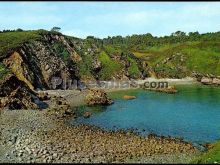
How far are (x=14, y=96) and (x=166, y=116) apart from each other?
132 ft

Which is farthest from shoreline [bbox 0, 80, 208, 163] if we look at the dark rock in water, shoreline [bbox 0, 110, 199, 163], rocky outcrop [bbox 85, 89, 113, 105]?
rocky outcrop [bbox 85, 89, 113, 105]

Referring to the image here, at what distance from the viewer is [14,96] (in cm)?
10331

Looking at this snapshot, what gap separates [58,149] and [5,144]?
8.86m

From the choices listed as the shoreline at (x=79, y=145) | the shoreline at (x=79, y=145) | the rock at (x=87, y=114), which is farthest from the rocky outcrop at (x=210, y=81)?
the shoreline at (x=79, y=145)

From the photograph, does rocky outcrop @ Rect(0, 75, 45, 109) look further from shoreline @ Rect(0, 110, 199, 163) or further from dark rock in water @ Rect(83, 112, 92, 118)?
shoreline @ Rect(0, 110, 199, 163)

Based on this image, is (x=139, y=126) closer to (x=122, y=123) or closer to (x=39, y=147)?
(x=122, y=123)

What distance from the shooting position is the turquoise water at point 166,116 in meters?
83.4

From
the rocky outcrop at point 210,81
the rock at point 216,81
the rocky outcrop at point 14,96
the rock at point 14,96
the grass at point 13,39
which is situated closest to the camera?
the rocky outcrop at point 14,96

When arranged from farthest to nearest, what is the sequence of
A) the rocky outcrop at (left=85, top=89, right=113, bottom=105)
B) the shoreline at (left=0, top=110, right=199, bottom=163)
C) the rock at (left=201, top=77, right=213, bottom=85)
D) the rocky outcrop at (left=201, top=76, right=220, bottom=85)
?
1. the rock at (left=201, top=77, right=213, bottom=85)
2. the rocky outcrop at (left=201, top=76, right=220, bottom=85)
3. the rocky outcrop at (left=85, top=89, right=113, bottom=105)
4. the shoreline at (left=0, top=110, right=199, bottom=163)

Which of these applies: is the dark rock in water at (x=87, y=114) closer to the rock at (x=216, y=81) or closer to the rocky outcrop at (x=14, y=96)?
the rocky outcrop at (x=14, y=96)

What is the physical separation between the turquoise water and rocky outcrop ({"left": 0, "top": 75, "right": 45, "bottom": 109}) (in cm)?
1607

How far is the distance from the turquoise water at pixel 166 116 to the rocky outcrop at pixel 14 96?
16066 mm

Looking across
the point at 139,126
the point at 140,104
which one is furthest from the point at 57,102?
the point at 139,126

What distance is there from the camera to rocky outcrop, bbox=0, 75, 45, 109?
327ft
